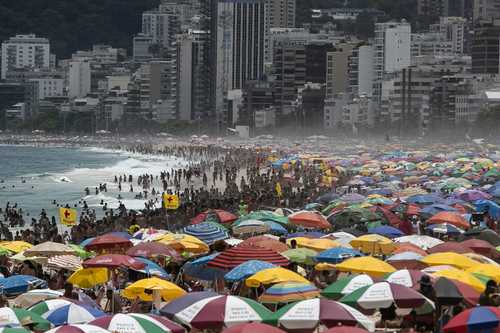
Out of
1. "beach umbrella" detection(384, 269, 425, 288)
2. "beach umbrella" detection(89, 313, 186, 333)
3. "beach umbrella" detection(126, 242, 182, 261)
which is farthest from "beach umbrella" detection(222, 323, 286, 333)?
"beach umbrella" detection(126, 242, 182, 261)

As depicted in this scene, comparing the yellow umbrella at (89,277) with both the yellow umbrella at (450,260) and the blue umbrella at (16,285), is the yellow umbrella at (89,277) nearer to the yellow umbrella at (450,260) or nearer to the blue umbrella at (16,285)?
the blue umbrella at (16,285)

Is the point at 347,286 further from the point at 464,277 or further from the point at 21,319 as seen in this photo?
the point at 21,319

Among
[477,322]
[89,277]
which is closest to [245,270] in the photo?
[89,277]

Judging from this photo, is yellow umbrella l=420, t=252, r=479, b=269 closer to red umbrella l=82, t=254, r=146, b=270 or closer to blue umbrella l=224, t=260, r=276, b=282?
blue umbrella l=224, t=260, r=276, b=282

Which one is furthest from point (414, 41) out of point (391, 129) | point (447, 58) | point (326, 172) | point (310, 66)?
point (326, 172)

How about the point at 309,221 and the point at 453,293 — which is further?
the point at 309,221

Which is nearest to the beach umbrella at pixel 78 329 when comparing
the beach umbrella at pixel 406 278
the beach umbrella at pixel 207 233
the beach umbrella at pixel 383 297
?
the beach umbrella at pixel 383 297
